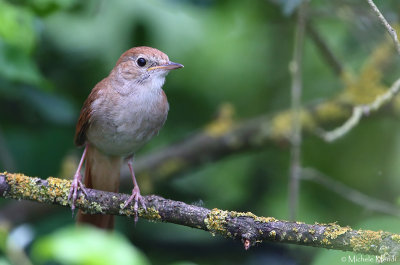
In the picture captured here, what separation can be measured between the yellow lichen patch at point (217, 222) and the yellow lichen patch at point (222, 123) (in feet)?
9.91

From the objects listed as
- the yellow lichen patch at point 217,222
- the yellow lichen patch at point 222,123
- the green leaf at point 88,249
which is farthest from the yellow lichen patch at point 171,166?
the green leaf at point 88,249

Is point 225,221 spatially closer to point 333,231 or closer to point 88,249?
point 333,231

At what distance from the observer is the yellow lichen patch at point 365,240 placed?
9.35ft

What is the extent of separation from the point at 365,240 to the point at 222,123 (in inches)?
138

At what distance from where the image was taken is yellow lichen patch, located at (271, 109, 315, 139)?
597 cm

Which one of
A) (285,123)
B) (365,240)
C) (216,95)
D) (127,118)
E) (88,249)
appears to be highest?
(216,95)

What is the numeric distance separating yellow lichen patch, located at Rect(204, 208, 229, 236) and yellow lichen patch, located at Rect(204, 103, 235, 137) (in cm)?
302

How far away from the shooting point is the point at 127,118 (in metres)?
4.63

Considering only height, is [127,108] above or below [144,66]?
below

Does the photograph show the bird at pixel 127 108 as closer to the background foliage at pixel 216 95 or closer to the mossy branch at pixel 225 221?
the background foliage at pixel 216 95

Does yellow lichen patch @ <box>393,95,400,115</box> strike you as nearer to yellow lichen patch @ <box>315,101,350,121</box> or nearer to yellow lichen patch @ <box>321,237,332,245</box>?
yellow lichen patch @ <box>315,101,350,121</box>

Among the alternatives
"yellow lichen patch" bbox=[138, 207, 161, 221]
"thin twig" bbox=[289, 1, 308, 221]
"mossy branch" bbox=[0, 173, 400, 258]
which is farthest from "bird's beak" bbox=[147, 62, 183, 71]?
"yellow lichen patch" bbox=[138, 207, 161, 221]

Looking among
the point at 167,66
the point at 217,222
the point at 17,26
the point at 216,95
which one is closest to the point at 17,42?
the point at 17,26

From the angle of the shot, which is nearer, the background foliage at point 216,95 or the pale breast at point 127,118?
the pale breast at point 127,118
